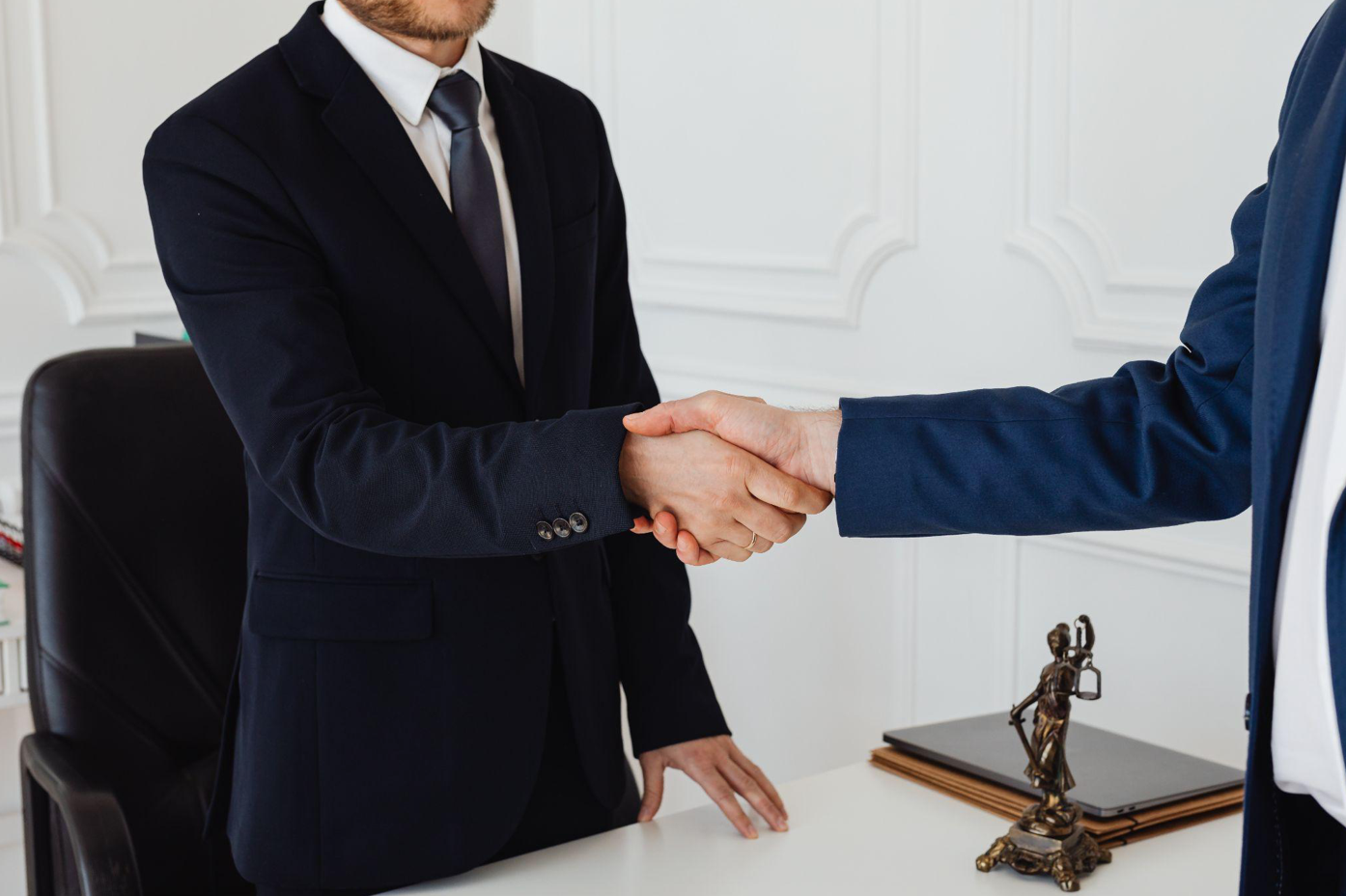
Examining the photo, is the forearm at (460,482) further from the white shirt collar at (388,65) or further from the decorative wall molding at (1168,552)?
the decorative wall molding at (1168,552)

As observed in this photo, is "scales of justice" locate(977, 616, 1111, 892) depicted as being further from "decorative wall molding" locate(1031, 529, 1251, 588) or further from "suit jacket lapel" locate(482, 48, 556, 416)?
"decorative wall molding" locate(1031, 529, 1251, 588)

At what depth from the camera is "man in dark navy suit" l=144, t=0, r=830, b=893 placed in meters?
1.36

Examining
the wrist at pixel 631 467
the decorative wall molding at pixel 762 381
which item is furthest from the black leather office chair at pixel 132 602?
the decorative wall molding at pixel 762 381

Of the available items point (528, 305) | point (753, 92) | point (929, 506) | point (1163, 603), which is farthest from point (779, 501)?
point (753, 92)

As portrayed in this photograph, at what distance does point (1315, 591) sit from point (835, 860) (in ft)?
2.11

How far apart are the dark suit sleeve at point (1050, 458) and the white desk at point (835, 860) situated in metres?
0.36

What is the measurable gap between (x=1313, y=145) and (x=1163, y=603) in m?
1.50

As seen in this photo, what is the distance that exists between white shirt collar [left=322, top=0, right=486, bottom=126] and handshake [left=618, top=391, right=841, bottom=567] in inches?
18.7

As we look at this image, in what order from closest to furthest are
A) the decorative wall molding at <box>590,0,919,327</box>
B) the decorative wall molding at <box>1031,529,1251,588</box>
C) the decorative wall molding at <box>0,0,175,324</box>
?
the decorative wall molding at <box>1031,529,1251,588</box>, the decorative wall molding at <box>590,0,919,327</box>, the decorative wall molding at <box>0,0,175,324</box>

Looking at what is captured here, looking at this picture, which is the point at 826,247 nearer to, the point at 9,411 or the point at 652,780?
the point at 652,780

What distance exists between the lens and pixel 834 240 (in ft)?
9.23

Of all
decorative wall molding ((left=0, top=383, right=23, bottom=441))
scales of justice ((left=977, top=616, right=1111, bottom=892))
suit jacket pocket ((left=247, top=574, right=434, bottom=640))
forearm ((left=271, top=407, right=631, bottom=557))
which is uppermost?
forearm ((left=271, top=407, right=631, bottom=557))

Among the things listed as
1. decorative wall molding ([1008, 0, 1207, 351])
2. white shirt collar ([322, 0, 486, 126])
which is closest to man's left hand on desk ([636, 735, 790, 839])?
white shirt collar ([322, 0, 486, 126])

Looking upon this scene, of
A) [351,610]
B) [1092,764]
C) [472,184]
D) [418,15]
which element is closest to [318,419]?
[351,610]
